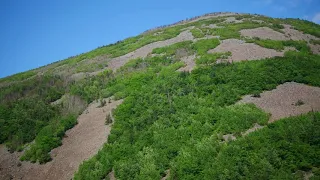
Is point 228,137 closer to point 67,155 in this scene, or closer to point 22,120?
point 67,155

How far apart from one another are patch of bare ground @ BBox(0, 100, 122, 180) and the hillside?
95mm

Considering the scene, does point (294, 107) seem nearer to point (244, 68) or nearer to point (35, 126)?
point (244, 68)

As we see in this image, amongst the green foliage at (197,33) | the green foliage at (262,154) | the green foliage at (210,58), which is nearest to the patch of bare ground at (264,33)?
the green foliage at (197,33)

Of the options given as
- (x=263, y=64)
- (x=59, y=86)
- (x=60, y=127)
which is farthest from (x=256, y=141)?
(x=59, y=86)

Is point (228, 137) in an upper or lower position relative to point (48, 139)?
lower

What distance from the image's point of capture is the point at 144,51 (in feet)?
142

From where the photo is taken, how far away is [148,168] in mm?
17953

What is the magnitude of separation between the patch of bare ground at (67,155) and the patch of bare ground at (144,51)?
51.5 feet

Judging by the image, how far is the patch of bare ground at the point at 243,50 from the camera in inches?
1225

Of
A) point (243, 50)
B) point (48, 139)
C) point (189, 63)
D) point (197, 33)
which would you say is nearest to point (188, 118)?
point (48, 139)

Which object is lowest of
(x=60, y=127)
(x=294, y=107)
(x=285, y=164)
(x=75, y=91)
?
(x=285, y=164)

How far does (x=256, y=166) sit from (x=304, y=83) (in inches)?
490

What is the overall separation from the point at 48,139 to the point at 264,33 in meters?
30.5

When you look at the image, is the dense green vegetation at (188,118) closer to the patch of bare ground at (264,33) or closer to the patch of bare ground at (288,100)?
the patch of bare ground at (288,100)
